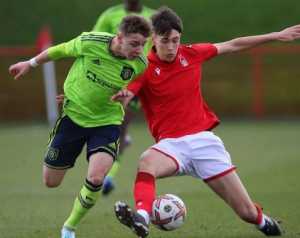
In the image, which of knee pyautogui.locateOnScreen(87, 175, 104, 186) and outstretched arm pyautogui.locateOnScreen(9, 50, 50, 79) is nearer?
knee pyautogui.locateOnScreen(87, 175, 104, 186)

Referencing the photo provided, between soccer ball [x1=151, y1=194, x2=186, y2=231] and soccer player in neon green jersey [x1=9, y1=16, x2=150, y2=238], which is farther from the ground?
soccer player in neon green jersey [x1=9, y1=16, x2=150, y2=238]

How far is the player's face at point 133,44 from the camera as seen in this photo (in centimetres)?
733

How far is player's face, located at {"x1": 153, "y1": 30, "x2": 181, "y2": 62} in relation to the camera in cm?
739

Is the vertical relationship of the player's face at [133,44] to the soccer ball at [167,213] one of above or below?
above

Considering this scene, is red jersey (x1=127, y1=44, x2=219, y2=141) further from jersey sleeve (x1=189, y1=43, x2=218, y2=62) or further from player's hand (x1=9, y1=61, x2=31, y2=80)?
player's hand (x1=9, y1=61, x2=31, y2=80)

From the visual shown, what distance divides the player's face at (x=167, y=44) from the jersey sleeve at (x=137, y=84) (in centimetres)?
25

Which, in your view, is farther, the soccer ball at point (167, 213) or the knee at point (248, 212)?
the knee at point (248, 212)

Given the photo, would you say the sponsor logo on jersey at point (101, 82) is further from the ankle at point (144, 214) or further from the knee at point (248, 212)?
the knee at point (248, 212)

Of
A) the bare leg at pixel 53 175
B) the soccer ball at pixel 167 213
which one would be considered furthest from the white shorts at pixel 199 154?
the bare leg at pixel 53 175

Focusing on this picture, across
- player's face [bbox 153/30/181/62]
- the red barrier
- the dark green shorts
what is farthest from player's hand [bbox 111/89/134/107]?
the red barrier

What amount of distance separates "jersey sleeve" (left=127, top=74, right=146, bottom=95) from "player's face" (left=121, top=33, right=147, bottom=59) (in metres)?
0.21

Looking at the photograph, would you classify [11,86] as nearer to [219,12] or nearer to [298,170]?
[219,12]

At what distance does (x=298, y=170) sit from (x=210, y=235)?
5.35 m

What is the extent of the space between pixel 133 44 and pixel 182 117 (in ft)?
2.53
